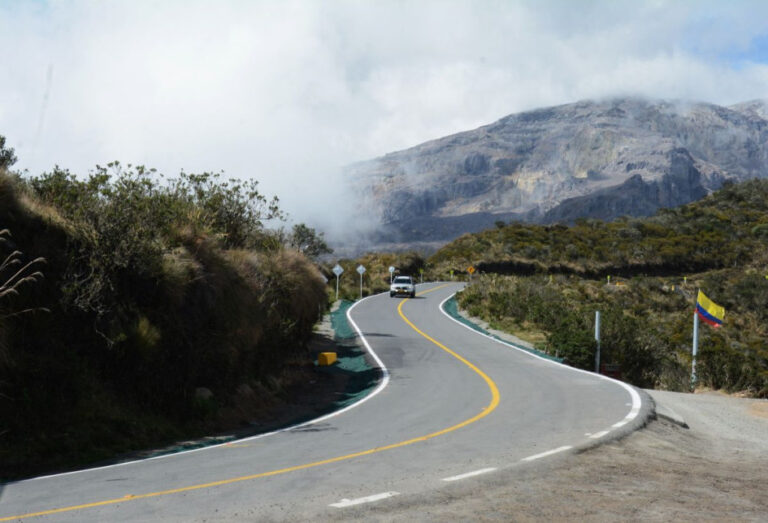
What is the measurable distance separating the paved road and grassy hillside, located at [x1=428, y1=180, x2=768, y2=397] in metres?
6.06

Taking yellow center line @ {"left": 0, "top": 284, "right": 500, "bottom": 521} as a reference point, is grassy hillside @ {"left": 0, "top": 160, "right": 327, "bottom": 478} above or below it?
above

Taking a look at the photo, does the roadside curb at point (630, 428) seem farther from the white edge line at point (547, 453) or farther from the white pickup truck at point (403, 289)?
the white pickup truck at point (403, 289)

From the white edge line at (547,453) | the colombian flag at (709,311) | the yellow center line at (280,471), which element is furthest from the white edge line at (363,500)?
the colombian flag at (709,311)

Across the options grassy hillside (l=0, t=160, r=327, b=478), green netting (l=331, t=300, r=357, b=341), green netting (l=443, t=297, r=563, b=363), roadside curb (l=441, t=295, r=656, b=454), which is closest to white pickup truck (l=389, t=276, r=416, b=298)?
green netting (l=443, t=297, r=563, b=363)

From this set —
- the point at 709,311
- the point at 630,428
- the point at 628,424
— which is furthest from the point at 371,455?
the point at 709,311

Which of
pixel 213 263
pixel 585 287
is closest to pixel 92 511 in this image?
pixel 213 263

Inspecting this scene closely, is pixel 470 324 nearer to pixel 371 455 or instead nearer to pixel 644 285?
pixel 371 455

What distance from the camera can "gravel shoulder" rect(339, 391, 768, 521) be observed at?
697 cm

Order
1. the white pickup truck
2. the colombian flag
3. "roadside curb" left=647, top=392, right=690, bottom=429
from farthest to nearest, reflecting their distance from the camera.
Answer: the white pickup truck → the colombian flag → "roadside curb" left=647, top=392, right=690, bottom=429

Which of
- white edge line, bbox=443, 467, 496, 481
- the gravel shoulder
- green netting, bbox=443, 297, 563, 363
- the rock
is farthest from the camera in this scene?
green netting, bbox=443, 297, 563, 363

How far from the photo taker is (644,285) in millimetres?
56312

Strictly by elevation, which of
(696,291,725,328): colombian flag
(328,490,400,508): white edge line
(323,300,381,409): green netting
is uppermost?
(696,291,725,328): colombian flag

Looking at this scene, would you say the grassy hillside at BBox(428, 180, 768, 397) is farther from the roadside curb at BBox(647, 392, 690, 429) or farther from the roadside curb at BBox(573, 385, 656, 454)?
the roadside curb at BBox(573, 385, 656, 454)

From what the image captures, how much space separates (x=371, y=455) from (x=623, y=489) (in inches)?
137
